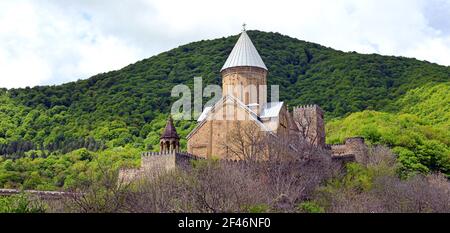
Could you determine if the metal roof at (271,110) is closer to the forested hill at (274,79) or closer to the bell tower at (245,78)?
the bell tower at (245,78)

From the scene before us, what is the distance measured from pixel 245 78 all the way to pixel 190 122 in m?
14.3

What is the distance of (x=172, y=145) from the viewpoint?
94.3ft

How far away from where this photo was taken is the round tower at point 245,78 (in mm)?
32156

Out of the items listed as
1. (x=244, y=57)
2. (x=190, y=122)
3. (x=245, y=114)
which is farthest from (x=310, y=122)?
(x=190, y=122)

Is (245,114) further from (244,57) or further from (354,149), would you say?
(354,149)

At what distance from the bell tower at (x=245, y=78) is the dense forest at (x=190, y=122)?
7.93 meters

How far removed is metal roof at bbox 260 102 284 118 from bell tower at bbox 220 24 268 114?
303mm

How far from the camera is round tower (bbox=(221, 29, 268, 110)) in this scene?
32156 mm

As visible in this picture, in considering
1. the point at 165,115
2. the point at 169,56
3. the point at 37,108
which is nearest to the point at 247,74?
the point at 165,115

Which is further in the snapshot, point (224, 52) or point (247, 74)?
point (224, 52)

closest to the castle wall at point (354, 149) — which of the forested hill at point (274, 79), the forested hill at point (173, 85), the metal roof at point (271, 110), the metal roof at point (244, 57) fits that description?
the metal roof at point (271, 110)

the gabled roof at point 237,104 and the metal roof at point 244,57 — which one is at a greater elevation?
the metal roof at point 244,57

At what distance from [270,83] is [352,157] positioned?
2240 centimetres
